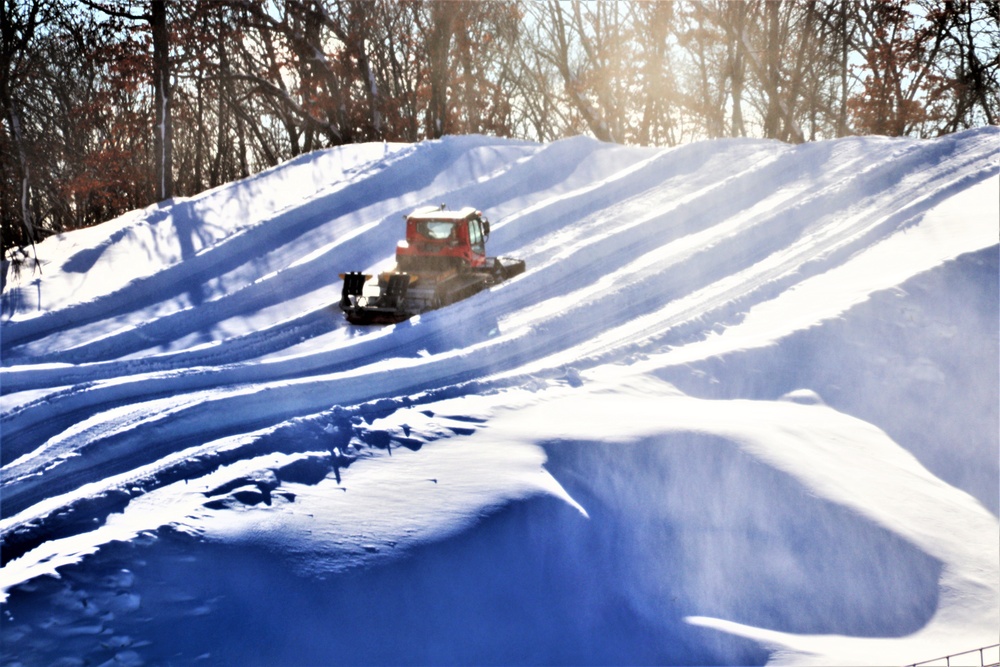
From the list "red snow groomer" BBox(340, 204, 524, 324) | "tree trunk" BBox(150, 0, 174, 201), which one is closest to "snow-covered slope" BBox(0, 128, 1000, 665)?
"red snow groomer" BBox(340, 204, 524, 324)

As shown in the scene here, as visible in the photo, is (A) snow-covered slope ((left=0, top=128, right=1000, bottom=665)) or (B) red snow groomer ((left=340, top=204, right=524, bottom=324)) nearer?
(A) snow-covered slope ((left=0, top=128, right=1000, bottom=665))

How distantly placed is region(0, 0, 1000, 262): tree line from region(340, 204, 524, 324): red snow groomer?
7883 millimetres

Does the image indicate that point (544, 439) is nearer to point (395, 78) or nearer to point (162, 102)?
point (162, 102)

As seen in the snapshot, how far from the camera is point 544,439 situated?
6836 mm

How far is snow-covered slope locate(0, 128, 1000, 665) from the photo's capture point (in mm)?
5305

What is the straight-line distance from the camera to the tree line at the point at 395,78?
17.8 m

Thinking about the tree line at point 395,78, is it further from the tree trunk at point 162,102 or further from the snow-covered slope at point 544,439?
the snow-covered slope at point 544,439

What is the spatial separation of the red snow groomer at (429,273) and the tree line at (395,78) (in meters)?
7.88

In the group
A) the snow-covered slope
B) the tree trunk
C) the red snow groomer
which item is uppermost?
the tree trunk

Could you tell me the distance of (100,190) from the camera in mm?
19859

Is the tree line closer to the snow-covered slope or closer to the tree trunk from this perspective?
the tree trunk

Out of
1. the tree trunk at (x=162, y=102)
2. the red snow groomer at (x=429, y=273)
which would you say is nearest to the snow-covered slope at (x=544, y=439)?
the red snow groomer at (x=429, y=273)

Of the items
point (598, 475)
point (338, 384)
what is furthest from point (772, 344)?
point (338, 384)

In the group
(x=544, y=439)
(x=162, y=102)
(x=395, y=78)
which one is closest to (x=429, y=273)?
(x=544, y=439)
